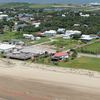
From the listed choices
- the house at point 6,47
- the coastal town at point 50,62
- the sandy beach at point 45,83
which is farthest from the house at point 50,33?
the sandy beach at point 45,83

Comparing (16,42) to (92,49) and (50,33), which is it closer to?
(50,33)

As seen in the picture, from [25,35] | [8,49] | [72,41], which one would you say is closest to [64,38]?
[72,41]

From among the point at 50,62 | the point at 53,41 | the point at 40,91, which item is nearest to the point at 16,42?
the point at 53,41

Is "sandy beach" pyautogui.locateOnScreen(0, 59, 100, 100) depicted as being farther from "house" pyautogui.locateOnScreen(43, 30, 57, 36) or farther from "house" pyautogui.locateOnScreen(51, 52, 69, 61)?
"house" pyautogui.locateOnScreen(43, 30, 57, 36)

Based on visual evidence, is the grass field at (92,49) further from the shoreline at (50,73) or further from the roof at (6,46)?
the roof at (6,46)

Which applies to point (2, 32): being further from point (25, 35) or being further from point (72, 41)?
point (72, 41)

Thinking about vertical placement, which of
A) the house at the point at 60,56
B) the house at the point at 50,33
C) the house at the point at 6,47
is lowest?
the house at the point at 50,33

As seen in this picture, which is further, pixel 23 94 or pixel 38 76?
pixel 38 76

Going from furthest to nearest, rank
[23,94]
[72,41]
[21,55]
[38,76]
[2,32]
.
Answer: [2,32], [72,41], [21,55], [38,76], [23,94]
